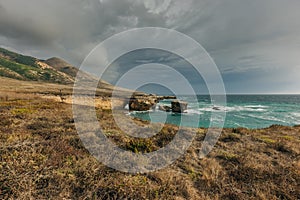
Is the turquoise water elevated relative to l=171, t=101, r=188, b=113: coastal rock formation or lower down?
lower down

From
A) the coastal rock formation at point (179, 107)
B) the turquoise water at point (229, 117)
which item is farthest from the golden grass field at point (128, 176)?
the coastal rock formation at point (179, 107)

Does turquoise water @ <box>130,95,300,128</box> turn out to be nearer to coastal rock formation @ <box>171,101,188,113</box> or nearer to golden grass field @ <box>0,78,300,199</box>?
coastal rock formation @ <box>171,101,188,113</box>

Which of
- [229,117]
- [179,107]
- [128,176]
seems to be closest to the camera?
[128,176]

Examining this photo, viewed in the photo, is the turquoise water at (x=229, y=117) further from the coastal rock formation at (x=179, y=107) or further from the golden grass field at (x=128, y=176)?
the golden grass field at (x=128, y=176)

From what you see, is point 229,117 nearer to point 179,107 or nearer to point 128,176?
point 179,107

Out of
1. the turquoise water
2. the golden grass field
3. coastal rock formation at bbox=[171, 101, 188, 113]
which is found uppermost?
the golden grass field

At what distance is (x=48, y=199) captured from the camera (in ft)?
9.74

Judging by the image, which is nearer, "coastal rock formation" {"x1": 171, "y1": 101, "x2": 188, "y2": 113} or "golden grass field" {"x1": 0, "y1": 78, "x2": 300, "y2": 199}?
"golden grass field" {"x1": 0, "y1": 78, "x2": 300, "y2": 199}

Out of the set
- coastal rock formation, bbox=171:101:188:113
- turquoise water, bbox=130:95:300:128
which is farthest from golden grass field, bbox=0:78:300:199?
coastal rock formation, bbox=171:101:188:113

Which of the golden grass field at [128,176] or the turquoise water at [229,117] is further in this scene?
the turquoise water at [229,117]

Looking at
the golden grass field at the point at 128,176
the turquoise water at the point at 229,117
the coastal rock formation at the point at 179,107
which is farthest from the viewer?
the coastal rock formation at the point at 179,107

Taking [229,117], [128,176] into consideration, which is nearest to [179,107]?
[229,117]

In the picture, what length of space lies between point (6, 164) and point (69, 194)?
81.7 inches

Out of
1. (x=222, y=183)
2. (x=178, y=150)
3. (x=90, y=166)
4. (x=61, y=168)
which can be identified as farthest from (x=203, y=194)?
(x=61, y=168)
